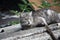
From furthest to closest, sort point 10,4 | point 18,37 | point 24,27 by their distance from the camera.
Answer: point 10,4
point 24,27
point 18,37

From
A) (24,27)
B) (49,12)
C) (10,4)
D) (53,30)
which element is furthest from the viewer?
(10,4)

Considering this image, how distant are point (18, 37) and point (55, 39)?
0.33 meters

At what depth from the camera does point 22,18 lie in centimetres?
225

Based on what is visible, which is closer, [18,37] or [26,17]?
[18,37]

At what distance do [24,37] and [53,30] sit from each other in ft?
1.03

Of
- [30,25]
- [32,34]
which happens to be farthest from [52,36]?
[30,25]

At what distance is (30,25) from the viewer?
2.07 metres

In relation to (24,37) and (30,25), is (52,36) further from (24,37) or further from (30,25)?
(30,25)

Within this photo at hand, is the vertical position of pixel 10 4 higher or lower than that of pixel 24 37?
higher

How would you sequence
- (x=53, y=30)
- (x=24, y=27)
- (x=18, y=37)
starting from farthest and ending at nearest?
(x=24, y=27), (x=53, y=30), (x=18, y=37)

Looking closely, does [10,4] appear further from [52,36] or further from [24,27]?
[52,36]

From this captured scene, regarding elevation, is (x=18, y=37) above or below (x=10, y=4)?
below

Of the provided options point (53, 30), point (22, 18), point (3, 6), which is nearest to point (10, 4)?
point (3, 6)

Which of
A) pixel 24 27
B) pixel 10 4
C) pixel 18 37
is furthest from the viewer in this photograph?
pixel 10 4
